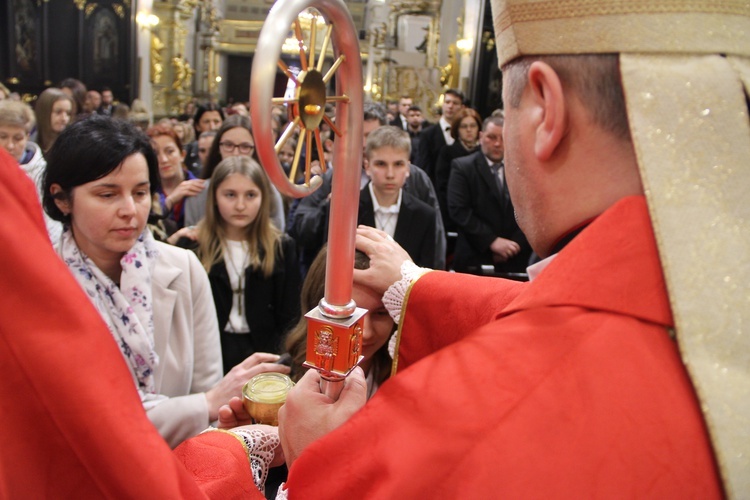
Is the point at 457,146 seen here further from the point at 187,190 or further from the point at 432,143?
the point at 187,190

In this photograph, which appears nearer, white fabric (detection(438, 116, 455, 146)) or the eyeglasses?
the eyeglasses

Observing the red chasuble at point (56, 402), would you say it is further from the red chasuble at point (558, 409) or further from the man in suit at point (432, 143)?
the man in suit at point (432, 143)

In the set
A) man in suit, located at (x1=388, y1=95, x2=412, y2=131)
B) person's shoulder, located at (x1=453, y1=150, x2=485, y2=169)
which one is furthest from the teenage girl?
man in suit, located at (x1=388, y1=95, x2=412, y2=131)

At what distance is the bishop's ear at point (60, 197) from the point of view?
1965 mm

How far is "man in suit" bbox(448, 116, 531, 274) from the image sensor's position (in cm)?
464

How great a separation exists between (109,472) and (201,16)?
23382 millimetres

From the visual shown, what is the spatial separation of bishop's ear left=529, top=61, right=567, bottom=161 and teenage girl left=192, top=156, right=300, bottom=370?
77.6 inches

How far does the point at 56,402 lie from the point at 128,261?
4.34 ft

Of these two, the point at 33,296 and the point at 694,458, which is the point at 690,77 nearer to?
the point at 694,458

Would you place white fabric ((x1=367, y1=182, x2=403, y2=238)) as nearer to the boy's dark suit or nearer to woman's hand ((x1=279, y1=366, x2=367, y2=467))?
the boy's dark suit

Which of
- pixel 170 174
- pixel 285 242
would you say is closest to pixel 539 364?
pixel 285 242

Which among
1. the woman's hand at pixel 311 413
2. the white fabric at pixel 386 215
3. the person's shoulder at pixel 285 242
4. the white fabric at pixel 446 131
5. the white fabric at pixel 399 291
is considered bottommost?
the person's shoulder at pixel 285 242

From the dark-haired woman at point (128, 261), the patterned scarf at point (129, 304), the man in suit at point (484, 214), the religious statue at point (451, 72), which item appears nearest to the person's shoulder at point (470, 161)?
the man in suit at point (484, 214)

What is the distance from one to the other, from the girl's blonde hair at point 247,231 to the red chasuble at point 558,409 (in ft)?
6.99
